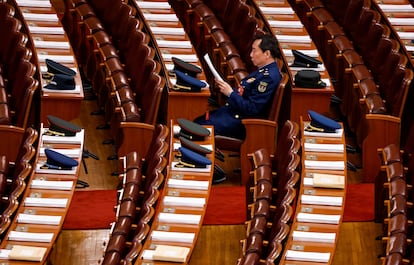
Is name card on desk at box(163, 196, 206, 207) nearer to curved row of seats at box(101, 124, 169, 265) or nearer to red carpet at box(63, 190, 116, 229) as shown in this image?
curved row of seats at box(101, 124, 169, 265)

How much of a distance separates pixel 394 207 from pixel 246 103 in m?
0.28

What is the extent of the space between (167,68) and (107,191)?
206 mm

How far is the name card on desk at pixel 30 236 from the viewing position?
1599 mm

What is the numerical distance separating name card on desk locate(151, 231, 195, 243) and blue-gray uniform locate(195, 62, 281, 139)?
11.9 inches

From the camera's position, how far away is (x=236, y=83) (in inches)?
76.4

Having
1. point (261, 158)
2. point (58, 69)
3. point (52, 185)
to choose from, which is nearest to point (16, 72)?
point (58, 69)

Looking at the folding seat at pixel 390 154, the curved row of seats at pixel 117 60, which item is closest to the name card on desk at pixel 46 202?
the curved row of seats at pixel 117 60

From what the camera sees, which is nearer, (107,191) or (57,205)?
(57,205)

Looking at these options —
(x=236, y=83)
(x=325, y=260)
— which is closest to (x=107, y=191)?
(x=236, y=83)

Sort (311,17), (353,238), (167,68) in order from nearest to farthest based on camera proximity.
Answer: (353,238)
(167,68)
(311,17)

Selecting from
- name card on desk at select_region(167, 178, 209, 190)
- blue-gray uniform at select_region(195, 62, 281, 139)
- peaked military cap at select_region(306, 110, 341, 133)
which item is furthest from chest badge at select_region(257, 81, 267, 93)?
name card on desk at select_region(167, 178, 209, 190)

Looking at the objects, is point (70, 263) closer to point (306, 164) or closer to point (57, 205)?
point (57, 205)

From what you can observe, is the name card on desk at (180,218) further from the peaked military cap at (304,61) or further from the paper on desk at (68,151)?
the peaked military cap at (304,61)

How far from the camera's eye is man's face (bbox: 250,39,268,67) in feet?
6.04
